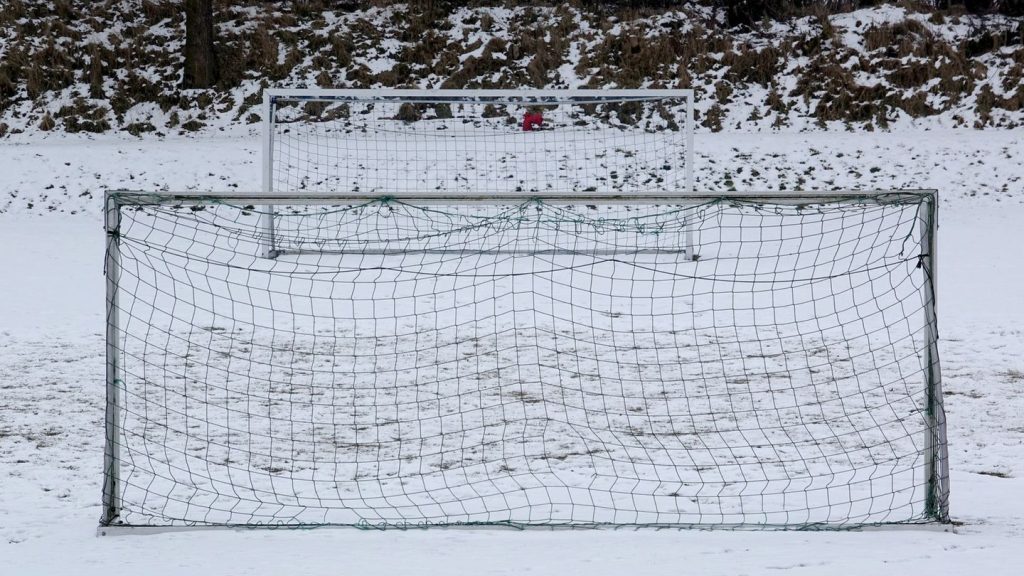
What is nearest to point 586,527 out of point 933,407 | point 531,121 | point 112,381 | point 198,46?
point 933,407

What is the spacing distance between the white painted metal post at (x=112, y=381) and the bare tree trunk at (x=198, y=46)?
14649mm

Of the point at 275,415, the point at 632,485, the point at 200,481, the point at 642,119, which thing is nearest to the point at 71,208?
the point at 642,119

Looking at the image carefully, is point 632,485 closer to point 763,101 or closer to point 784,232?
point 784,232

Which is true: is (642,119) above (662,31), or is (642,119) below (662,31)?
below

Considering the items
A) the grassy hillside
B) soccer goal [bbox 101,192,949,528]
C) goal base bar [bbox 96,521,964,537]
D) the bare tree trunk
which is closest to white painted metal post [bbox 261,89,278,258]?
soccer goal [bbox 101,192,949,528]

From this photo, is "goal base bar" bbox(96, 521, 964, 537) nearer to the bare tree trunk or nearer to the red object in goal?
the red object in goal

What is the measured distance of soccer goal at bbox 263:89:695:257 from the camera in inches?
558

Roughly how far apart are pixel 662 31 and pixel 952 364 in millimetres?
13418

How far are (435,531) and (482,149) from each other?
1134 cm

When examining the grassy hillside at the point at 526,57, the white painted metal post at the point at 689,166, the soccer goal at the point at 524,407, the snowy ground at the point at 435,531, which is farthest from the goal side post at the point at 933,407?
the grassy hillside at the point at 526,57

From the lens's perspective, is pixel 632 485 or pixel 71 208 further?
pixel 71 208

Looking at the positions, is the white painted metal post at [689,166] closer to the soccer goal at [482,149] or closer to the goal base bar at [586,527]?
the soccer goal at [482,149]

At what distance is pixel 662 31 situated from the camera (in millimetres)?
19078

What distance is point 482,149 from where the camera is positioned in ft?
49.1
